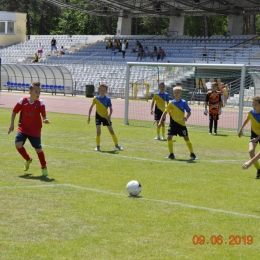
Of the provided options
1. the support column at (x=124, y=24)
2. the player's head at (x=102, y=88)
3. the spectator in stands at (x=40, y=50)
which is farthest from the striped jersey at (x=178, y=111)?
the spectator in stands at (x=40, y=50)

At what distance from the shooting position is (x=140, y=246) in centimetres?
717

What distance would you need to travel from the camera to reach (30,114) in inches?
472

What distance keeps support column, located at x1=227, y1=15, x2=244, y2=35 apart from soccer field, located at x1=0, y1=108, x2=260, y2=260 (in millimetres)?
38792

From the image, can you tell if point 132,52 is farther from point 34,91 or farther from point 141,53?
point 34,91

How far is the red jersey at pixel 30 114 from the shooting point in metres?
12.0

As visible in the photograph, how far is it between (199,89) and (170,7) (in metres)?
27.6

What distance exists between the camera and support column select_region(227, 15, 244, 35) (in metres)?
53.7

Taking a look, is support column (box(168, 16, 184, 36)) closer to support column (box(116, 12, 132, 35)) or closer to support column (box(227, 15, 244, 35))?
support column (box(116, 12, 132, 35))

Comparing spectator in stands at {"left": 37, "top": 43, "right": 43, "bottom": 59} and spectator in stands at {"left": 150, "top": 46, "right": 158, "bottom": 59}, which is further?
spectator in stands at {"left": 37, "top": 43, "right": 43, "bottom": 59}

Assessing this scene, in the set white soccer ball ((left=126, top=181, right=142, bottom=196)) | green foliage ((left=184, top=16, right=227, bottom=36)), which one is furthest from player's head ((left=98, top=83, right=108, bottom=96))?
green foliage ((left=184, top=16, right=227, bottom=36))

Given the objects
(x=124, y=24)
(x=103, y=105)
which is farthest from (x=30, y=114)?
(x=124, y=24)

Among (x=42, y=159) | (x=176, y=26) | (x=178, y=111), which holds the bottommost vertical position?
(x=42, y=159)

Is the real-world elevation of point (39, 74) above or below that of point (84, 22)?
below

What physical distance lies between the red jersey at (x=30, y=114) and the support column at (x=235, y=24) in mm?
43664
